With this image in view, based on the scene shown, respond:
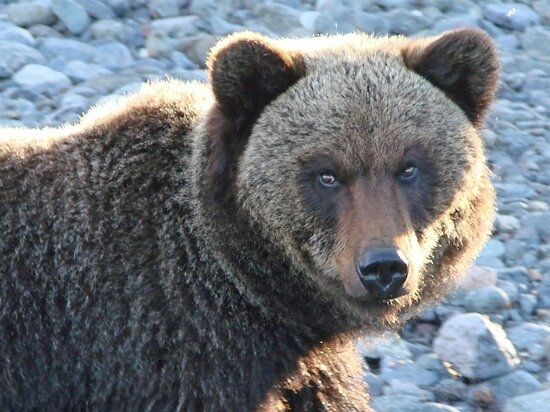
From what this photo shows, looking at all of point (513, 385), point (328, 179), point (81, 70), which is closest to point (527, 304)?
point (513, 385)

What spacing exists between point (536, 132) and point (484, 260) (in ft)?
7.92

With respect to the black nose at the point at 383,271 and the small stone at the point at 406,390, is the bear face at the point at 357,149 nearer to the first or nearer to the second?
the black nose at the point at 383,271

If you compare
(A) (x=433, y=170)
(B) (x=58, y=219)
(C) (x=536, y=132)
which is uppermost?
(A) (x=433, y=170)

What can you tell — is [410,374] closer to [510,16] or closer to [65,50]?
[65,50]

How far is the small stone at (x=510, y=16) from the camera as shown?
1313cm

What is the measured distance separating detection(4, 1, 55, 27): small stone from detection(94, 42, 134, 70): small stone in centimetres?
58

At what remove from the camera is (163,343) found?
6379mm

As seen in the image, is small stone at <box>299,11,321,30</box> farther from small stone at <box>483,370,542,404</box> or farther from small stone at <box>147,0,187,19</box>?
small stone at <box>483,370,542,404</box>

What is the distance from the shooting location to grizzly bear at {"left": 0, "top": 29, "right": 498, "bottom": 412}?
6.40m

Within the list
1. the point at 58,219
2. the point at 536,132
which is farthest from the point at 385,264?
the point at 536,132

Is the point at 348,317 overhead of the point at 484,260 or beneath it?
overhead

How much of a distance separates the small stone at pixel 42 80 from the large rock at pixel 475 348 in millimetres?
4018

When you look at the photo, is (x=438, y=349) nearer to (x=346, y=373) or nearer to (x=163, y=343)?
(x=346, y=373)

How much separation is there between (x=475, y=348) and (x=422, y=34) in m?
5.20
